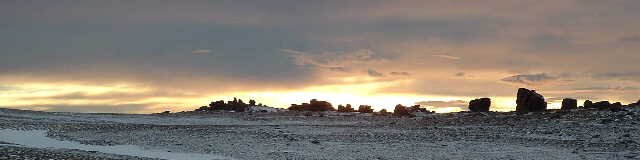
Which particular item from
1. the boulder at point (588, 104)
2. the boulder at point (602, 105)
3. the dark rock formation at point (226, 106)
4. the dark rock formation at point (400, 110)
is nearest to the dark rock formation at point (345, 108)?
the dark rock formation at point (400, 110)

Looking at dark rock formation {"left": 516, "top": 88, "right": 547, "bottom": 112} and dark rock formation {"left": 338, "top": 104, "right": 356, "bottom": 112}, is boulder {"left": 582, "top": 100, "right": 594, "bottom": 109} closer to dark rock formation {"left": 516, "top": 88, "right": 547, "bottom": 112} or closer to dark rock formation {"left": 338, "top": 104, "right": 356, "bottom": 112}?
dark rock formation {"left": 516, "top": 88, "right": 547, "bottom": 112}

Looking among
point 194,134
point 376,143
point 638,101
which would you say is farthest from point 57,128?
point 638,101

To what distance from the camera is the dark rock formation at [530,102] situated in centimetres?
5331

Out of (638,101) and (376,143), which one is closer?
(376,143)

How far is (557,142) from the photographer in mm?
31859

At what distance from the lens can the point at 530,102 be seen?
→ 5366cm

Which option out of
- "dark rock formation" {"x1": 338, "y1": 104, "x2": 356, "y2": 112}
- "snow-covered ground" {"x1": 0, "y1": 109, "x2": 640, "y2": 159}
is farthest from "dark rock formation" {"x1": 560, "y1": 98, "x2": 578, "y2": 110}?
"dark rock formation" {"x1": 338, "y1": 104, "x2": 356, "y2": 112}

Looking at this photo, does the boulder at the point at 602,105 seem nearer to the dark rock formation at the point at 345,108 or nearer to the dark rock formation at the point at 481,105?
the dark rock formation at the point at 481,105

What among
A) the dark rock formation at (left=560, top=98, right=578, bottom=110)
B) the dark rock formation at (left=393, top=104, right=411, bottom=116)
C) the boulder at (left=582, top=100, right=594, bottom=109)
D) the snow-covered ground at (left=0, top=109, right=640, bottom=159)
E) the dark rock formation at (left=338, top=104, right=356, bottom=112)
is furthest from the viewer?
the dark rock formation at (left=338, top=104, right=356, bottom=112)

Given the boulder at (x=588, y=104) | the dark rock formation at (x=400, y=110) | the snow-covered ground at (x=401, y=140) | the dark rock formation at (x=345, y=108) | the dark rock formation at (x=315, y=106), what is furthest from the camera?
the dark rock formation at (x=315, y=106)

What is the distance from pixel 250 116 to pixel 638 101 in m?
29.4

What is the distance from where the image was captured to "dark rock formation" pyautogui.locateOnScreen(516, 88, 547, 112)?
53.3 meters

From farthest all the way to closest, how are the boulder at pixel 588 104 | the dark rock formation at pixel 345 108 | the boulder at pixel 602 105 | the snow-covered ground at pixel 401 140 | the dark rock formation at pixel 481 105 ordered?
the dark rock formation at pixel 345 108 < the dark rock formation at pixel 481 105 < the boulder at pixel 588 104 < the boulder at pixel 602 105 < the snow-covered ground at pixel 401 140

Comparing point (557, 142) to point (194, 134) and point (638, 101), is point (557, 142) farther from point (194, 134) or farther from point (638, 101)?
point (638, 101)
